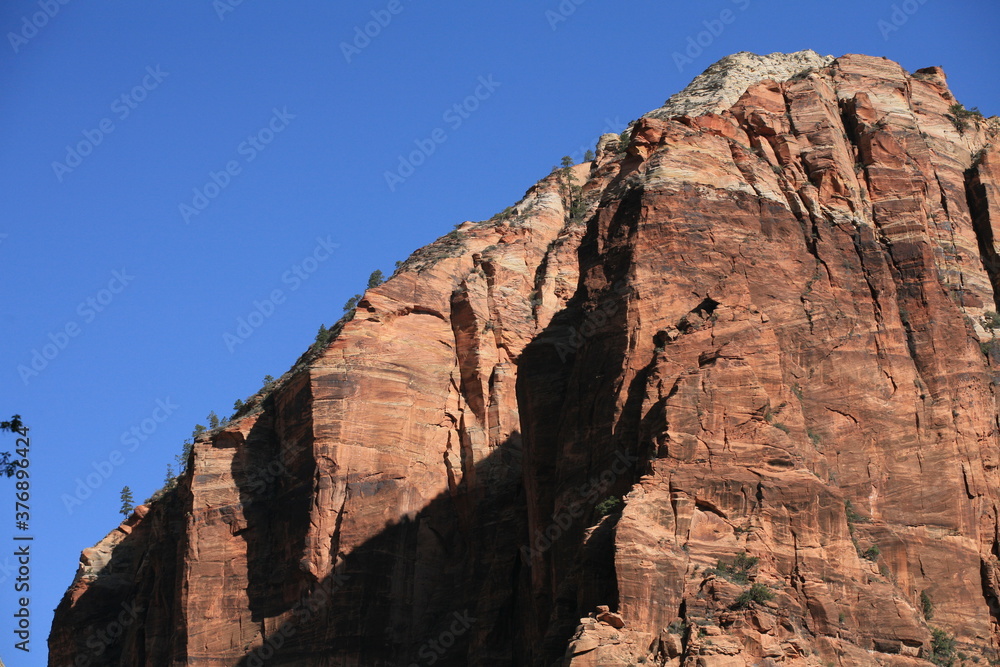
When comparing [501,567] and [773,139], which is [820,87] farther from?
[501,567]

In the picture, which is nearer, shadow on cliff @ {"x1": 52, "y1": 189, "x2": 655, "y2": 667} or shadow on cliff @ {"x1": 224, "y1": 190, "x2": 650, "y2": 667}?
shadow on cliff @ {"x1": 224, "y1": 190, "x2": 650, "y2": 667}

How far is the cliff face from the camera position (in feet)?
273

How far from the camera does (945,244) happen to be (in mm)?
107938

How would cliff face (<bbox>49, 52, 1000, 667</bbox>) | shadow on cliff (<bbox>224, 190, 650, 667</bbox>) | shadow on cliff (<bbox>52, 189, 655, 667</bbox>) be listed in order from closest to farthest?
cliff face (<bbox>49, 52, 1000, 667</bbox>)
shadow on cliff (<bbox>224, 190, 650, 667</bbox>)
shadow on cliff (<bbox>52, 189, 655, 667</bbox>)

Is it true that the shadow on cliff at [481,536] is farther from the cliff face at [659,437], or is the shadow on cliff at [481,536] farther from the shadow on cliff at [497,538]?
the cliff face at [659,437]

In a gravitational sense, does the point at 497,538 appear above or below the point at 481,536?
below

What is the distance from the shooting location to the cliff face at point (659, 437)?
83062mm

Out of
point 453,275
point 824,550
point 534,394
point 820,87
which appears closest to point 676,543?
point 824,550

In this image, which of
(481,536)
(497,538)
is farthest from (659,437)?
(481,536)

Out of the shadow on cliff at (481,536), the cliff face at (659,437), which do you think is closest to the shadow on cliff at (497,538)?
the shadow on cliff at (481,536)

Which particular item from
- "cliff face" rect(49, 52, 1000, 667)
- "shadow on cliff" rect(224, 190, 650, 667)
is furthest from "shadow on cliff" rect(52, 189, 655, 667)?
"cliff face" rect(49, 52, 1000, 667)

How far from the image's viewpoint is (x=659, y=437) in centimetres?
8569

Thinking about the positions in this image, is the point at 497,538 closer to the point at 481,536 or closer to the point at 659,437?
the point at 481,536

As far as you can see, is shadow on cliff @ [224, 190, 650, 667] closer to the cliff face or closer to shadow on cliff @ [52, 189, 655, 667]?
shadow on cliff @ [52, 189, 655, 667]
